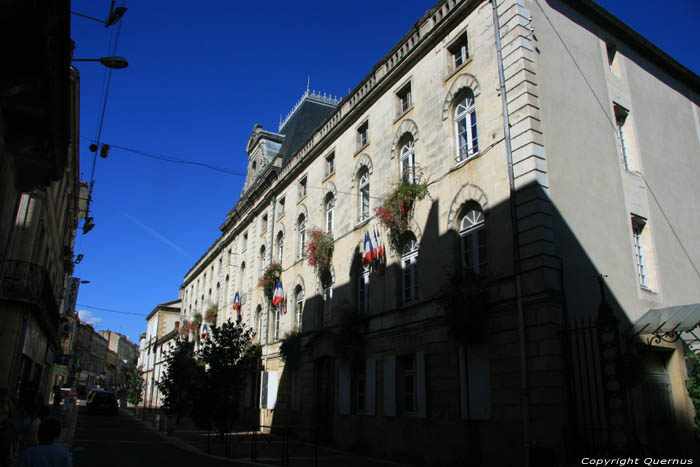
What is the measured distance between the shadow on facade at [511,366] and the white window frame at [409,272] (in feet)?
0.64

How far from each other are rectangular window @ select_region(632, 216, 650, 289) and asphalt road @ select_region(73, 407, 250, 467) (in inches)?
460

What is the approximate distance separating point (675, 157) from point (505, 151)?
297 inches

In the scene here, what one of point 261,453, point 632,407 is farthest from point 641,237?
point 261,453

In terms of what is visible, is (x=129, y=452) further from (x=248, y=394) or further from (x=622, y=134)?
(x=622, y=134)

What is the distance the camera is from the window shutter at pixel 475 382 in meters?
11.9

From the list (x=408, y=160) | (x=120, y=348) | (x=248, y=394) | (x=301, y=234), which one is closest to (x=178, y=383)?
(x=248, y=394)

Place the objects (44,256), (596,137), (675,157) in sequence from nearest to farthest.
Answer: (596,137), (675,157), (44,256)

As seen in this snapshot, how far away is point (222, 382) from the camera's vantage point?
61.9 ft

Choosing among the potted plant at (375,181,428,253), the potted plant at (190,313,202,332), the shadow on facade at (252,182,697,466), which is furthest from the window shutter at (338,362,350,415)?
the potted plant at (190,313,202,332)

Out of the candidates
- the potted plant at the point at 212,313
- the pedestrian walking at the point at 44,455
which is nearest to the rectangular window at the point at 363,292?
the pedestrian walking at the point at 44,455

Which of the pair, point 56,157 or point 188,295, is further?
point 188,295

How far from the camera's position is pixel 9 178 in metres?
8.58

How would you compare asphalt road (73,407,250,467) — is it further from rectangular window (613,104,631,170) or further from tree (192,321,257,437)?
rectangular window (613,104,631,170)

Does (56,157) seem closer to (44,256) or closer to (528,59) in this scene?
(528,59)
